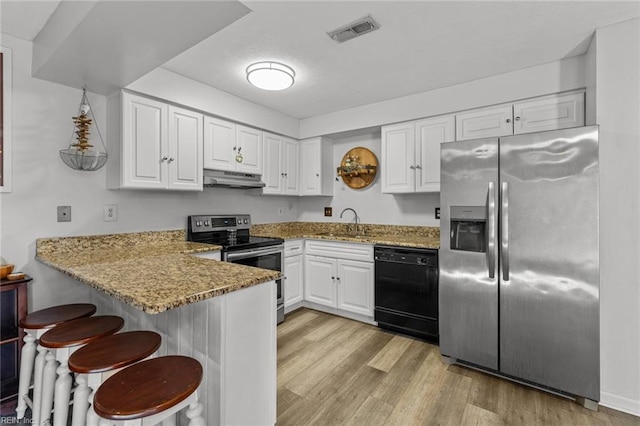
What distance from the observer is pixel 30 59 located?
211cm

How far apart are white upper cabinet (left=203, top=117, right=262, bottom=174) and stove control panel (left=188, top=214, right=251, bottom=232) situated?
0.54 m

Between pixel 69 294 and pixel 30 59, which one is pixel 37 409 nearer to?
pixel 69 294

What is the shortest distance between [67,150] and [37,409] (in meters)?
1.58

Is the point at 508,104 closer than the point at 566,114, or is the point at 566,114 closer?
the point at 566,114

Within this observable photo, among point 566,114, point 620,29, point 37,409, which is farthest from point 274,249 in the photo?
point 620,29

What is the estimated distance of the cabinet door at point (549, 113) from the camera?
2.41m

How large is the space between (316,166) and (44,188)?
8.57 feet

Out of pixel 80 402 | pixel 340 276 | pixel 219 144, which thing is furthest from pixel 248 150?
pixel 80 402

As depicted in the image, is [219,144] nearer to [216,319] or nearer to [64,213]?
[64,213]

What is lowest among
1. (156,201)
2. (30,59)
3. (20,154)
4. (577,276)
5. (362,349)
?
(362,349)

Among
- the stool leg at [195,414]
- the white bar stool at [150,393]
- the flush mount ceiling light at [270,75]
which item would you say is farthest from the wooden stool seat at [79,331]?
the flush mount ceiling light at [270,75]

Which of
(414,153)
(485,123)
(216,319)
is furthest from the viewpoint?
(414,153)

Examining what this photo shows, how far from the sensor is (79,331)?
1457 millimetres

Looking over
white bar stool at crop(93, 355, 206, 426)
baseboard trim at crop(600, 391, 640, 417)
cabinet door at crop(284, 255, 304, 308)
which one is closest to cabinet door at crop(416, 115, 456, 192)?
cabinet door at crop(284, 255, 304, 308)
